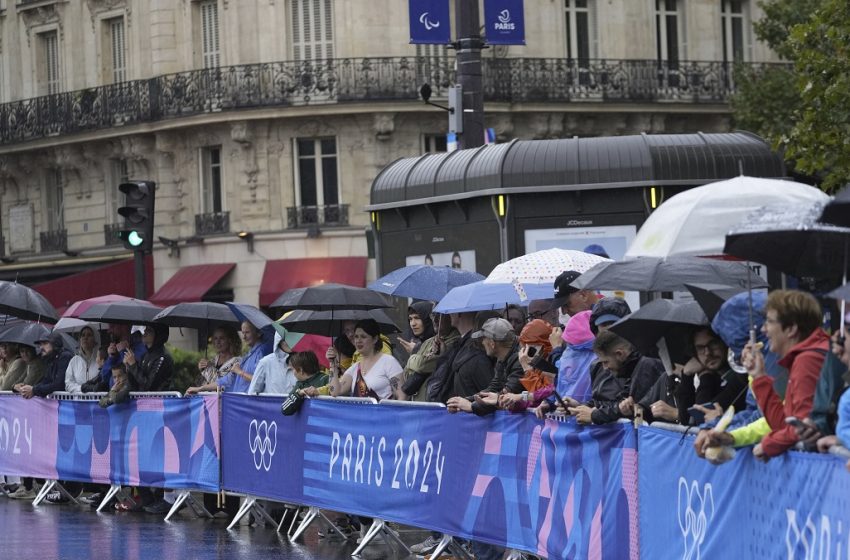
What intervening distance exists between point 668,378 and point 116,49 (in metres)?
35.9

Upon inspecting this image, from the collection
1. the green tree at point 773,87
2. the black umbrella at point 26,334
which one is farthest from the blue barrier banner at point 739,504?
the green tree at point 773,87

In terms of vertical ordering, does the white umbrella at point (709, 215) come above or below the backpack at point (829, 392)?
above

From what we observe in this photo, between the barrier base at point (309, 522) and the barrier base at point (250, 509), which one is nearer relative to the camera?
the barrier base at point (309, 522)

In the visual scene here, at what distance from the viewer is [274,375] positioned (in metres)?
17.7

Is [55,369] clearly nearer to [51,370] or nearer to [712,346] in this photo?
[51,370]

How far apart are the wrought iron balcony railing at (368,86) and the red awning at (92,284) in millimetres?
3241

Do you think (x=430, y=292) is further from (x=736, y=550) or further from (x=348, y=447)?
(x=736, y=550)

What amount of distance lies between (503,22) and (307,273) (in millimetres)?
19849

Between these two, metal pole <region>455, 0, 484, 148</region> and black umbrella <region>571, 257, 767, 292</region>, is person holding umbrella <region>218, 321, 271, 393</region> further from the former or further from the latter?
black umbrella <region>571, 257, 767, 292</region>

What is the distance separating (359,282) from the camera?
41.2 meters

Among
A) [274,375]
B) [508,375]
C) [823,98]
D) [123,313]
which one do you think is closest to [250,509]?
[274,375]

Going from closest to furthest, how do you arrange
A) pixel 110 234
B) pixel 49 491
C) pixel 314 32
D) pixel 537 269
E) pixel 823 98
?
1. pixel 537 269
2. pixel 49 491
3. pixel 823 98
4. pixel 314 32
5. pixel 110 234

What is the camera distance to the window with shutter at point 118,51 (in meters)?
45.6

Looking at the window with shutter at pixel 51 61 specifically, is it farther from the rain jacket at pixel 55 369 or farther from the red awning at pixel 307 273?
the rain jacket at pixel 55 369
